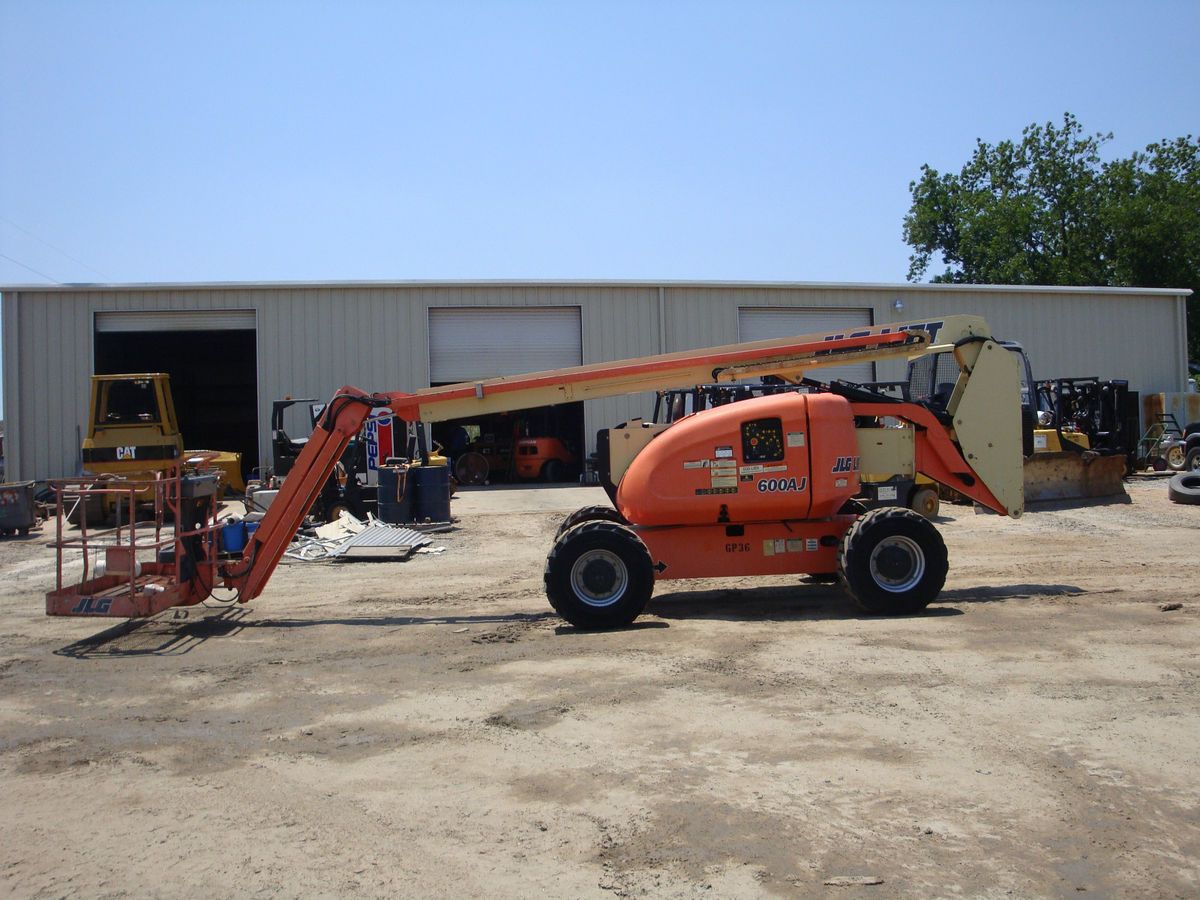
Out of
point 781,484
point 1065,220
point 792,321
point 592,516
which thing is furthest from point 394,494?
point 1065,220

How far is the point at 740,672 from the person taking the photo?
7.40 metres

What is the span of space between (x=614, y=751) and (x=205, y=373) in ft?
124

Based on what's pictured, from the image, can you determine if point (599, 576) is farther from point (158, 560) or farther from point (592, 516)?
point (158, 560)

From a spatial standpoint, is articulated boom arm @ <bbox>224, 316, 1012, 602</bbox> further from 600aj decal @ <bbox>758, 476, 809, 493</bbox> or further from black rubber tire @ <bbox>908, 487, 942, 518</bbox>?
black rubber tire @ <bbox>908, 487, 942, 518</bbox>

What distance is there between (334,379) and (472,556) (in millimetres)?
14622

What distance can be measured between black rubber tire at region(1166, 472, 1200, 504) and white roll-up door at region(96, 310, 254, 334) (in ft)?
74.7

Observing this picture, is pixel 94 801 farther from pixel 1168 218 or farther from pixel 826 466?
pixel 1168 218

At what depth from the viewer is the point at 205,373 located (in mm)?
39625

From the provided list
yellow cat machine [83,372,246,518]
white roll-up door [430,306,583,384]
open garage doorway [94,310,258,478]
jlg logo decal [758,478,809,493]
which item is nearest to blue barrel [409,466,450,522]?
yellow cat machine [83,372,246,518]

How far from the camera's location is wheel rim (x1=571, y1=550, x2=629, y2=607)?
9.19m

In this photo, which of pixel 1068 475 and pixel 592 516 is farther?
pixel 1068 475

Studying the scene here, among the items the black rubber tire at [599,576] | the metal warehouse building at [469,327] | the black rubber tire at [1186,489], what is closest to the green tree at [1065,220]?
the metal warehouse building at [469,327]

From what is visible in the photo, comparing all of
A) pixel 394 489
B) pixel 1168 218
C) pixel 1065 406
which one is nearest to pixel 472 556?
pixel 394 489

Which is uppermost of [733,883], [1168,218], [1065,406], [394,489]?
[1168,218]
